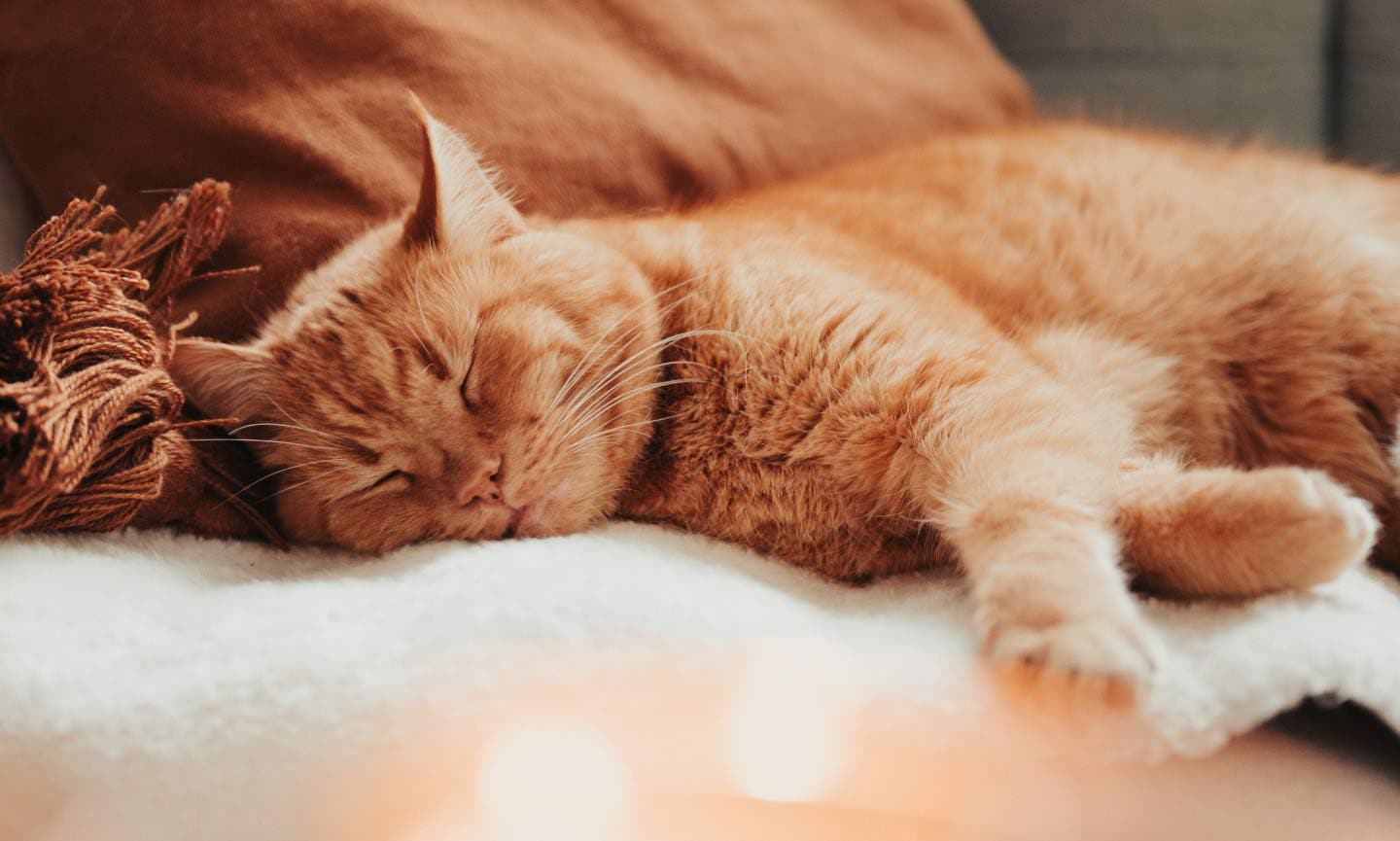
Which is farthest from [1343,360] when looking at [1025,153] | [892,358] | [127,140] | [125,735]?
[127,140]

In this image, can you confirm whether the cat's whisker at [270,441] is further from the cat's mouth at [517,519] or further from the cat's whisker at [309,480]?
the cat's mouth at [517,519]

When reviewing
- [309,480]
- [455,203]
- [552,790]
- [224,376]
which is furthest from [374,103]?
[552,790]

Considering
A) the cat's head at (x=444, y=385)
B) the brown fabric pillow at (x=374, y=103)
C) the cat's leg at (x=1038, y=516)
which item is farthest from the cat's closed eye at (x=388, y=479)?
the cat's leg at (x=1038, y=516)

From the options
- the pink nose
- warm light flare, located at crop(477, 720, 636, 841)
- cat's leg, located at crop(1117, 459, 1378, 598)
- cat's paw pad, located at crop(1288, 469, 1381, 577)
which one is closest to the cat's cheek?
the pink nose

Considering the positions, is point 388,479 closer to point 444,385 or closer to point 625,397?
point 444,385

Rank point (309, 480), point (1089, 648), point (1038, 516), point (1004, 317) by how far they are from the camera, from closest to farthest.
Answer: point (1089, 648) < point (1038, 516) < point (309, 480) < point (1004, 317)

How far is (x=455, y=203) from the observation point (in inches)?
57.6

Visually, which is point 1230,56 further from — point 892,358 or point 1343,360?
point 892,358

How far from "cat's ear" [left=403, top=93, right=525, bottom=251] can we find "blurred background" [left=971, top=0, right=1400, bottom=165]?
4.94ft

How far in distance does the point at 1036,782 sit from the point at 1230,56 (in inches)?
83.3

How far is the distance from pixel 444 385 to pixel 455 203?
286mm

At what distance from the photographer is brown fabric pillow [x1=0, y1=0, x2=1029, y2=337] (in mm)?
1526

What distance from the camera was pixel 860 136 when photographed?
2090 millimetres

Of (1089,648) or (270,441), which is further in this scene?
(270,441)
